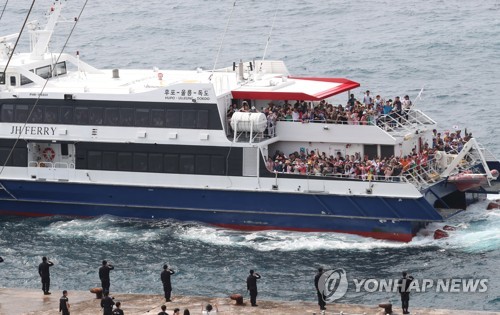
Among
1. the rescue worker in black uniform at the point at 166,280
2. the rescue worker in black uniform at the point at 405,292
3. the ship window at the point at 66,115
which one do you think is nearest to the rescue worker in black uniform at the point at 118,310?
the rescue worker in black uniform at the point at 166,280

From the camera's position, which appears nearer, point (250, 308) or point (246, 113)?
point (250, 308)

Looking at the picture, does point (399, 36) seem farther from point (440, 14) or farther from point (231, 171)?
point (231, 171)

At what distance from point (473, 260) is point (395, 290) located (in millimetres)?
4345

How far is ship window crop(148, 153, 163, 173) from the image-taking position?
2234 inches

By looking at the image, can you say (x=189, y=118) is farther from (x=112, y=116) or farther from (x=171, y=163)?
(x=112, y=116)

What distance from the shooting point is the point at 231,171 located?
55969mm

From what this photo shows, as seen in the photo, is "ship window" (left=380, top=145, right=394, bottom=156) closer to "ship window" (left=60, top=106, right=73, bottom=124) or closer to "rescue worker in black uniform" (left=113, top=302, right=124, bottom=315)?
"ship window" (left=60, top=106, right=73, bottom=124)

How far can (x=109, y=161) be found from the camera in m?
57.3

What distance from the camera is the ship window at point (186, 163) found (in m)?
56.4

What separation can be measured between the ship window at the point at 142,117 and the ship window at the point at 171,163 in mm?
1500

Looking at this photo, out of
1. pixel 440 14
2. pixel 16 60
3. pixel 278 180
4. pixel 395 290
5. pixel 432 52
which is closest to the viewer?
pixel 395 290

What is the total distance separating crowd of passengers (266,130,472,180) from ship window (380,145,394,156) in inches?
8.4

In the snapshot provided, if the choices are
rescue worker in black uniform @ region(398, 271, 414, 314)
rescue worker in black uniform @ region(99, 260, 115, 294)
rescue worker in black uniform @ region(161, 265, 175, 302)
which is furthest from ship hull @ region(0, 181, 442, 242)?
rescue worker in black uniform @ region(161, 265, 175, 302)

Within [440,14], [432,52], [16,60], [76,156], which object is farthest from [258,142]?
[440,14]
